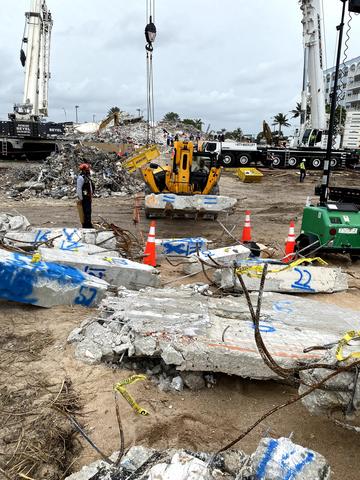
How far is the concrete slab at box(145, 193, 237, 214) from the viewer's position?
11.3 m

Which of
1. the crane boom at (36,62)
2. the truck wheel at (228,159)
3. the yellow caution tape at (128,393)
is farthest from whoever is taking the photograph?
the truck wheel at (228,159)

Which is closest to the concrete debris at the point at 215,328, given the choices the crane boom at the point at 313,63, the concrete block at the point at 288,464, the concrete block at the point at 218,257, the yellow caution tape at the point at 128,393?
the yellow caution tape at the point at 128,393

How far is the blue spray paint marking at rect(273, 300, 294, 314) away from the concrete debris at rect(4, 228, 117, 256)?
2940 mm

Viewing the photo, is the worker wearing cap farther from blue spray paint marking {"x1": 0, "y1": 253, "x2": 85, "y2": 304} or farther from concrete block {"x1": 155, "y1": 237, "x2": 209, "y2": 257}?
blue spray paint marking {"x1": 0, "y1": 253, "x2": 85, "y2": 304}

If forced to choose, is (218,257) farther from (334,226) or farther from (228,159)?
(228,159)

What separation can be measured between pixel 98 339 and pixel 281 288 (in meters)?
3.01

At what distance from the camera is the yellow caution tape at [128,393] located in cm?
343

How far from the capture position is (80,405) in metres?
3.53

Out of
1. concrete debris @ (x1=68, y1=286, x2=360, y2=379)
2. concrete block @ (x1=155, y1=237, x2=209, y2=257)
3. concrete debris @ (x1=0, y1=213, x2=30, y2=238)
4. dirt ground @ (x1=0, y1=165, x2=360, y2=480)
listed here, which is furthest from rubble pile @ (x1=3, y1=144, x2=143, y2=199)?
concrete debris @ (x1=68, y1=286, x2=360, y2=379)

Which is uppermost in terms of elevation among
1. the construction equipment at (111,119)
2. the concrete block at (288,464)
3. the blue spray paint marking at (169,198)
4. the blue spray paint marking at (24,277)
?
the construction equipment at (111,119)

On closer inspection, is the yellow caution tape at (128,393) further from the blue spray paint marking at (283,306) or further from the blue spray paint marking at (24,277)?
the blue spray paint marking at (283,306)

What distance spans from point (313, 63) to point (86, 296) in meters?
22.2

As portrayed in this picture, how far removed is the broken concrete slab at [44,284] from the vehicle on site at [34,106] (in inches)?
884

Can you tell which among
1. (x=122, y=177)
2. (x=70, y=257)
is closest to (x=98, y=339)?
(x=70, y=257)
